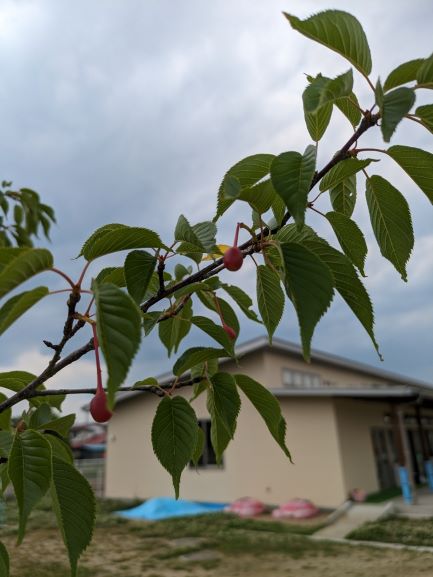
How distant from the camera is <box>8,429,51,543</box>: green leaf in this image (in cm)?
85

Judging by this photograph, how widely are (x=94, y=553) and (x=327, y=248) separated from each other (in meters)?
10.2

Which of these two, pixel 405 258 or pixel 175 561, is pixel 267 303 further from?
pixel 175 561

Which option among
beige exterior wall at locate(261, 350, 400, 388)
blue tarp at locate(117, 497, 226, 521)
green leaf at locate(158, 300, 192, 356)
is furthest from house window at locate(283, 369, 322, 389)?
green leaf at locate(158, 300, 192, 356)

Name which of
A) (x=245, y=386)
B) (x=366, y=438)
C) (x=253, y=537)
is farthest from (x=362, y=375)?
(x=245, y=386)

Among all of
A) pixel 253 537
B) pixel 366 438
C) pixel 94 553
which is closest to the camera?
pixel 94 553

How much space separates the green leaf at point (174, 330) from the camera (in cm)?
142

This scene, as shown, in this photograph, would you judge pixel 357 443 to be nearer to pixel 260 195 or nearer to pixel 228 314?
pixel 228 314

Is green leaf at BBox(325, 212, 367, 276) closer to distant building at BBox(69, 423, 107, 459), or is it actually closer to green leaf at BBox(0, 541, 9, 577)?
green leaf at BBox(0, 541, 9, 577)

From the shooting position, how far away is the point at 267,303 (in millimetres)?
1153

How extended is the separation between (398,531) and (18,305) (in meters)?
11.2

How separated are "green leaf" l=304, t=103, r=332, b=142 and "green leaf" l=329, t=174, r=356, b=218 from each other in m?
0.21

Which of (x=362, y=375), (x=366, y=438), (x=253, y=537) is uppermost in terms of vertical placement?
(x=362, y=375)

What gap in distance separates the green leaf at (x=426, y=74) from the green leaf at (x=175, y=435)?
76 cm

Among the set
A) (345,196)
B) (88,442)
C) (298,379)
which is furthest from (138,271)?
(88,442)
